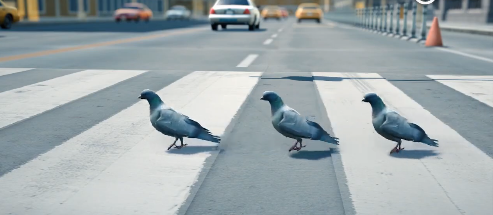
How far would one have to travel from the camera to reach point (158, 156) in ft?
13.3

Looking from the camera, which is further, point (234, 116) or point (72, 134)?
point (234, 116)

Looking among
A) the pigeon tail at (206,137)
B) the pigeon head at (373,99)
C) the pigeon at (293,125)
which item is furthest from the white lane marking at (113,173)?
the pigeon head at (373,99)

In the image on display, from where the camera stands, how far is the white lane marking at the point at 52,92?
5.77 meters

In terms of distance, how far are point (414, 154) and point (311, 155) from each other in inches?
26.9

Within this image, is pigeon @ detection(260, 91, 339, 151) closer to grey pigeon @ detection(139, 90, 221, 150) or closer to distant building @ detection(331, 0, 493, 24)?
grey pigeon @ detection(139, 90, 221, 150)

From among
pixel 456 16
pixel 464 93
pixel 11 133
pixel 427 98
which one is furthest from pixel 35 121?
pixel 456 16

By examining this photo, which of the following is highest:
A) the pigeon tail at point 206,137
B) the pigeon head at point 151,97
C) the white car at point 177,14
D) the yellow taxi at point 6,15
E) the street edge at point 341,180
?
the pigeon head at point 151,97

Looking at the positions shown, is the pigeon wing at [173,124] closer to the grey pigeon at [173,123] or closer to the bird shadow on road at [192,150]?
the grey pigeon at [173,123]

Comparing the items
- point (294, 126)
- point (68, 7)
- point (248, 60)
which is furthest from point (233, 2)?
point (68, 7)

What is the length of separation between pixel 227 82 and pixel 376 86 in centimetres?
186

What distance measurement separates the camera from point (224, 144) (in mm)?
4434

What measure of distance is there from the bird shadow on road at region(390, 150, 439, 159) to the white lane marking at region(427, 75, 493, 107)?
2.35 metres

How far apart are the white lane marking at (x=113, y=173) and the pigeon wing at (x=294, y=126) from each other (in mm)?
565

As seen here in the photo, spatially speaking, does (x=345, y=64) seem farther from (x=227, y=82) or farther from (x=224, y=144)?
(x=224, y=144)
